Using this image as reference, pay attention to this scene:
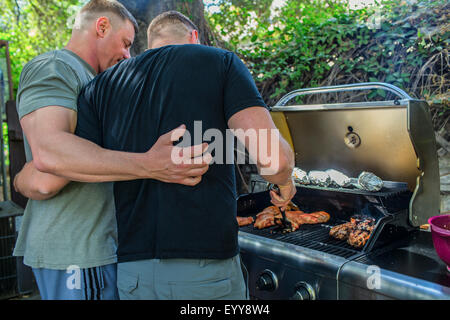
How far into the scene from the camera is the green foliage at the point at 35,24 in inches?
316

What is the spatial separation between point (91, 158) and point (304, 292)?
1201 mm

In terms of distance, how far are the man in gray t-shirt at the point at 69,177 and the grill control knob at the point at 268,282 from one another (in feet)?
2.55

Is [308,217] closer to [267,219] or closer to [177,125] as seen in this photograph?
[267,219]

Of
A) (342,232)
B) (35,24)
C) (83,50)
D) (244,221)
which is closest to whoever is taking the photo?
(83,50)

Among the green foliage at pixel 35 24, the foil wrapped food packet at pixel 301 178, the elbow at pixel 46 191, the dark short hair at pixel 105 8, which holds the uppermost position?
the green foliage at pixel 35 24

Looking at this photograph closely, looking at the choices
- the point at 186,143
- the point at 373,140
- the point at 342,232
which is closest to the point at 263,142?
the point at 186,143

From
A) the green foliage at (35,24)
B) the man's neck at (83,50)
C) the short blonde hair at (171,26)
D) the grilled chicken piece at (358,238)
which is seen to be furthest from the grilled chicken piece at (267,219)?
the green foliage at (35,24)

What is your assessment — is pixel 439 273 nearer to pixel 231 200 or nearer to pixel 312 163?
pixel 231 200

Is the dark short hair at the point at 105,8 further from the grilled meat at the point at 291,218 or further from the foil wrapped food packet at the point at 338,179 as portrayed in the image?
the foil wrapped food packet at the point at 338,179

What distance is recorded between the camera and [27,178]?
134 cm

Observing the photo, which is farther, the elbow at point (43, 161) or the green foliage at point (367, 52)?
→ the green foliage at point (367, 52)

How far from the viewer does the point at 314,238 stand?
1933 mm

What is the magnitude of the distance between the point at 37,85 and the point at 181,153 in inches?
25.0
